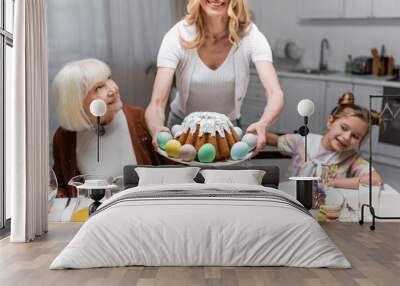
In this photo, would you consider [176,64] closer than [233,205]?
No

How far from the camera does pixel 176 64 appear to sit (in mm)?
8375

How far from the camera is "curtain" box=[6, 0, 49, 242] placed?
22.2 ft

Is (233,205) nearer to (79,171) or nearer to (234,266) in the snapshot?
(234,266)

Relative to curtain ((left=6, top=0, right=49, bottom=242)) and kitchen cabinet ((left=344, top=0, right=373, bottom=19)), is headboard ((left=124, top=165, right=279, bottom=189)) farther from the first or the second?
kitchen cabinet ((left=344, top=0, right=373, bottom=19))

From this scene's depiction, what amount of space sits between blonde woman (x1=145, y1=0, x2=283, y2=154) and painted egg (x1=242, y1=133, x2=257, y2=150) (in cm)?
6

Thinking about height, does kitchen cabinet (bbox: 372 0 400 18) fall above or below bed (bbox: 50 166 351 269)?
above

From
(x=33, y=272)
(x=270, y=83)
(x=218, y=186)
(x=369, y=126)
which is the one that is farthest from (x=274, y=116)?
(x=33, y=272)

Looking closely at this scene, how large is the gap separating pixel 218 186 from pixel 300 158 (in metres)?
2.01

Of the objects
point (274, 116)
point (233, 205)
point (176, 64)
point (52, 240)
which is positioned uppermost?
point (176, 64)

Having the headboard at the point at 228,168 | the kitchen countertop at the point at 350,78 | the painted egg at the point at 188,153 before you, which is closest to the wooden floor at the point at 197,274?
the headboard at the point at 228,168

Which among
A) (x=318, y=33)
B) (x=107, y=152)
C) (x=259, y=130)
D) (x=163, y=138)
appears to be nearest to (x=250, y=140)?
(x=259, y=130)

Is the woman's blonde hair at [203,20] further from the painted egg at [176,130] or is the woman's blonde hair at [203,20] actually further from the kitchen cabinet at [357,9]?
the kitchen cabinet at [357,9]

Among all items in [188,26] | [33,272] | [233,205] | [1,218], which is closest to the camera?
[33,272]

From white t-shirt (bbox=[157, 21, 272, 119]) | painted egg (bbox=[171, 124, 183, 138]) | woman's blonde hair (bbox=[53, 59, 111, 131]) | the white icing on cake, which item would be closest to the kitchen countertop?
white t-shirt (bbox=[157, 21, 272, 119])
